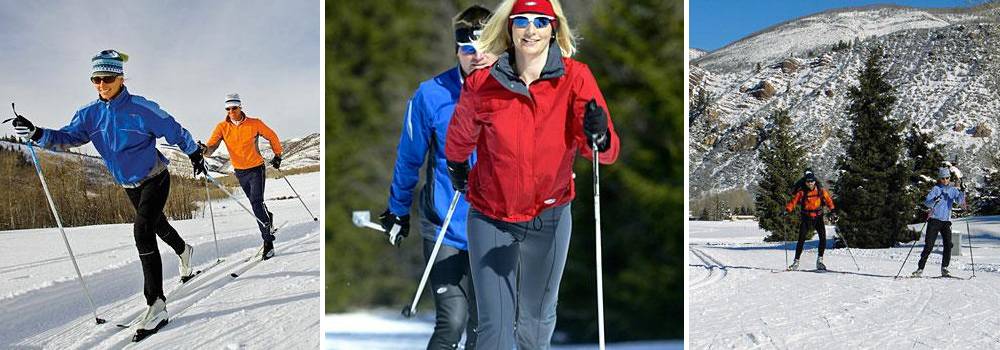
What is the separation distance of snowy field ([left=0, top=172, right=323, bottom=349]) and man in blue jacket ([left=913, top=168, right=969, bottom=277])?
190 inches

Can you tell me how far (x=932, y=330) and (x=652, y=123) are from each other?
2496 millimetres

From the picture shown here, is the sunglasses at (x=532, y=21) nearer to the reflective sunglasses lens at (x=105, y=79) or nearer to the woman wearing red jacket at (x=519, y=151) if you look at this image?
the woman wearing red jacket at (x=519, y=151)

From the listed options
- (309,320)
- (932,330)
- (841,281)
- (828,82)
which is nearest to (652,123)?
(309,320)

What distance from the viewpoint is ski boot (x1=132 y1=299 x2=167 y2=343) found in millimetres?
2998

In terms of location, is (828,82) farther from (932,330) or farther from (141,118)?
(141,118)

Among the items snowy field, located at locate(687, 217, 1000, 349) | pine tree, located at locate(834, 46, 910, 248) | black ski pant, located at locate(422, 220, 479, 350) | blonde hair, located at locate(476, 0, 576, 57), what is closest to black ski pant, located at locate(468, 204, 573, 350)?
black ski pant, located at locate(422, 220, 479, 350)

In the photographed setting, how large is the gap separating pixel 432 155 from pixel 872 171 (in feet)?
20.9

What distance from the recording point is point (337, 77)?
295 cm

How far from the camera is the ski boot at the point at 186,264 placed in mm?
3125

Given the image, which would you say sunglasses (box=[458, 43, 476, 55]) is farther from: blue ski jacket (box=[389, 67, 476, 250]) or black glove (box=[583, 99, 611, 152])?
black glove (box=[583, 99, 611, 152])

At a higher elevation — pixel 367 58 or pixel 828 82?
pixel 828 82

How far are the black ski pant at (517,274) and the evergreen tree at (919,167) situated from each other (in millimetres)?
6176

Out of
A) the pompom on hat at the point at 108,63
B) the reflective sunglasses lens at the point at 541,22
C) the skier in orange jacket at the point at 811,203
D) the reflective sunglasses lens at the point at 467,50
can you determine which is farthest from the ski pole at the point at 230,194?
the skier in orange jacket at the point at 811,203

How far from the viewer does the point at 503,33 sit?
7.20 feet
